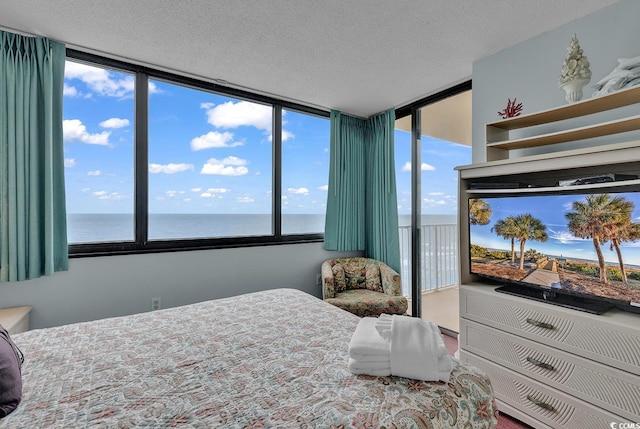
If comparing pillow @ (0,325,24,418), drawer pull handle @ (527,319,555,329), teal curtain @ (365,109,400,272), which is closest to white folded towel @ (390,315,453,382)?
drawer pull handle @ (527,319,555,329)

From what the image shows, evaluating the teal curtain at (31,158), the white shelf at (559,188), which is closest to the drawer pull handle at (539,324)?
the white shelf at (559,188)

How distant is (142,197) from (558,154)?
308 centimetres

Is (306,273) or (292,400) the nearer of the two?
(292,400)

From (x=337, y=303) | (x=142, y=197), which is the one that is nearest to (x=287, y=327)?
(x=337, y=303)

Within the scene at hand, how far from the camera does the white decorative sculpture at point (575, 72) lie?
1.70m

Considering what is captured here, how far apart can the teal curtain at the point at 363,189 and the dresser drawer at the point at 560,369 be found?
159 cm

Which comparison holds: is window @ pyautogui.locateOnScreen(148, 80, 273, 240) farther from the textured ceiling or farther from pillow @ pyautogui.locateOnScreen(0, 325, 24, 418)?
pillow @ pyautogui.locateOnScreen(0, 325, 24, 418)

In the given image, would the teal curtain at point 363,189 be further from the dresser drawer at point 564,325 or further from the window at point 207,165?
the dresser drawer at point 564,325

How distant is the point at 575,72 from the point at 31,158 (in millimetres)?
3607

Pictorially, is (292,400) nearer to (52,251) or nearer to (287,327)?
(287,327)

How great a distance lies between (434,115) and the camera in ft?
11.4

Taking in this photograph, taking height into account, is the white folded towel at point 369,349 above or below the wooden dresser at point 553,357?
above

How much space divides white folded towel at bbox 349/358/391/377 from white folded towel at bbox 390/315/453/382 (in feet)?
0.08

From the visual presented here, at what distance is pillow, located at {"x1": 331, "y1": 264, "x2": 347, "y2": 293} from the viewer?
3.27 meters
